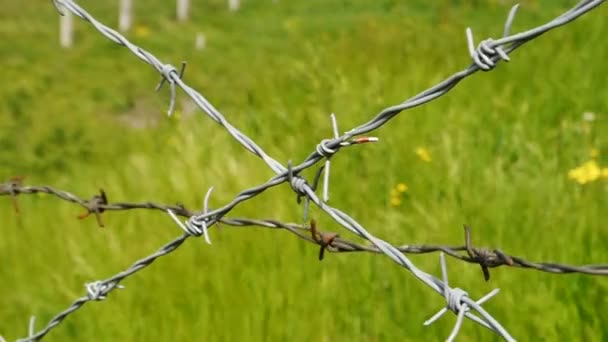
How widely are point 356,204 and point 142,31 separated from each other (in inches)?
356

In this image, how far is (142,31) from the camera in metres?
11.5

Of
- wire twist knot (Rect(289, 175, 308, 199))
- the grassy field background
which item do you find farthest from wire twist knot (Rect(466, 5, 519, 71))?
the grassy field background

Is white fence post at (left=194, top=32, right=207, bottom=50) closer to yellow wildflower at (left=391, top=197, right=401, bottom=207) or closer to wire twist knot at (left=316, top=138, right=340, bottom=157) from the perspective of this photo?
yellow wildflower at (left=391, top=197, right=401, bottom=207)

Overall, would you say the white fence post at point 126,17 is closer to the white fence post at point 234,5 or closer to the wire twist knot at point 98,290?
the white fence post at point 234,5

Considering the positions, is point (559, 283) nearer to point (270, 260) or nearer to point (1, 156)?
point (270, 260)

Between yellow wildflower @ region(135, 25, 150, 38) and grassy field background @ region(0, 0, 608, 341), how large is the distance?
5276mm

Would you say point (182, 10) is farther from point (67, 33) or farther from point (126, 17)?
point (67, 33)

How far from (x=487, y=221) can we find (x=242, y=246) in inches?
30.8

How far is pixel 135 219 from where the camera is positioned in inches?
124

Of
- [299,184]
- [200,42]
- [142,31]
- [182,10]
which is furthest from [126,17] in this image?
[299,184]

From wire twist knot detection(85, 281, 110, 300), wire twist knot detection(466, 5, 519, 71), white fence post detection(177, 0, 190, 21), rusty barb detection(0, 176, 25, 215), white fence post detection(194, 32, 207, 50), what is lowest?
wire twist knot detection(466, 5, 519, 71)

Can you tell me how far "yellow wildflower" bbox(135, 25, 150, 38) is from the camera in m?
11.2

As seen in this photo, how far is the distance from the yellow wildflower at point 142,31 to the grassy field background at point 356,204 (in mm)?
5276

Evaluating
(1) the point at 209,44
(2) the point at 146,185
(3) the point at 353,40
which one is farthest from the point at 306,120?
(1) the point at 209,44
